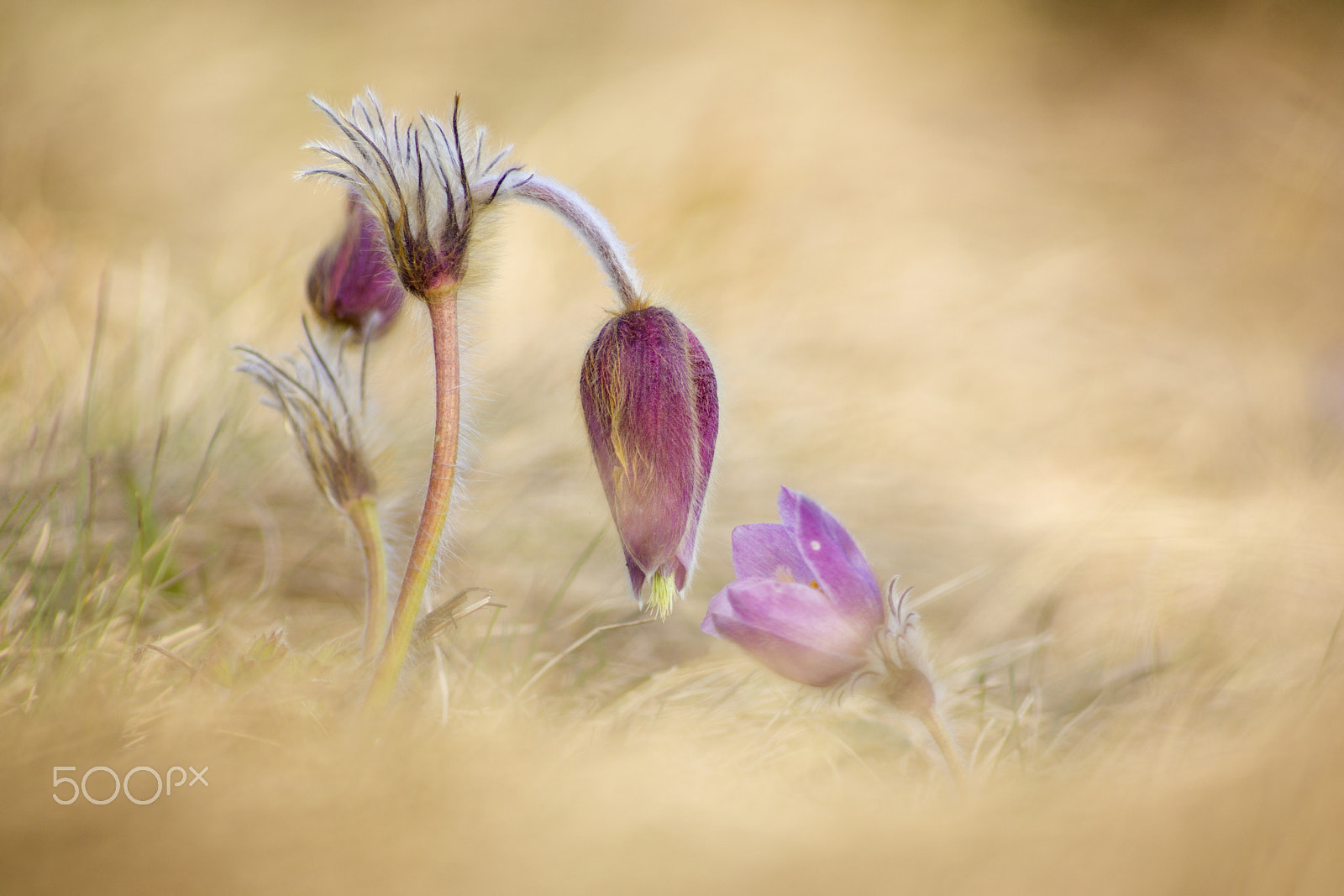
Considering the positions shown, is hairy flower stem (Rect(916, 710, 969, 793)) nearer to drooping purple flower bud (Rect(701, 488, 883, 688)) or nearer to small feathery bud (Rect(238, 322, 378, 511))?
drooping purple flower bud (Rect(701, 488, 883, 688))

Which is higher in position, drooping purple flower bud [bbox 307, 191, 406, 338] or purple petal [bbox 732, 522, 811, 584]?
drooping purple flower bud [bbox 307, 191, 406, 338]

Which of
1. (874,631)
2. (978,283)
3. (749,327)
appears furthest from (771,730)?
(978,283)

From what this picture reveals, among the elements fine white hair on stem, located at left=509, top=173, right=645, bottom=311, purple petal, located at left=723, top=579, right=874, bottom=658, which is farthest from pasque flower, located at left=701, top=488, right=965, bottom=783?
fine white hair on stem, located at left=509, top=173, right=645, bottom=311

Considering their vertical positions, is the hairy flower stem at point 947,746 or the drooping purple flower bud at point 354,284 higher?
the drooping purple flower bud at point 354,284

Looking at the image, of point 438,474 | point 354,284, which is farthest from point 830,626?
point 354,284

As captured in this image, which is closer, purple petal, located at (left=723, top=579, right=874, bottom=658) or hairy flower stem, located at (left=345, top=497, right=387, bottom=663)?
purple petal, located at (left=723, top=579, right=874, bottom=658)

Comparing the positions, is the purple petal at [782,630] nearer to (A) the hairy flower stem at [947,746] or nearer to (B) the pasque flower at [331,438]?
(A) the hairy flower stem at [947,746]

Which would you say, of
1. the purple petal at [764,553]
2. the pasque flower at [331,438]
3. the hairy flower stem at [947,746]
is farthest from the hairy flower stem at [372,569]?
the hairy flower stem at [947,746]
